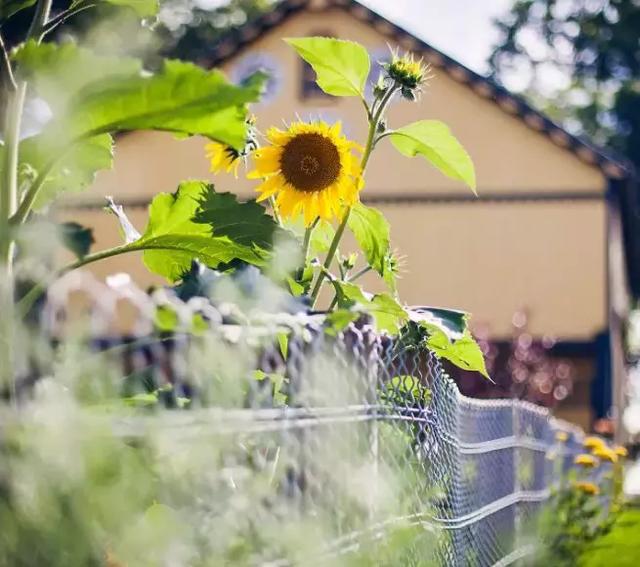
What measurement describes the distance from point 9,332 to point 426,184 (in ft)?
54.9

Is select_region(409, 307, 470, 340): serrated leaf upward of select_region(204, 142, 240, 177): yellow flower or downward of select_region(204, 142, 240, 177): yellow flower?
downward

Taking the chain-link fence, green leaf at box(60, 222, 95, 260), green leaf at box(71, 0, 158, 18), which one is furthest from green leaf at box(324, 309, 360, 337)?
green leaf at box(71, 0, 158, 18)

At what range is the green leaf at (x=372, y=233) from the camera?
3.12 m

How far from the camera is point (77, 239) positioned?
1.99m

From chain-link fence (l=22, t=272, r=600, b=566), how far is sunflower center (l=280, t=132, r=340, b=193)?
0.37 meters

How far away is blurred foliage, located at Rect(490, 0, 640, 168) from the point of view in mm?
34375

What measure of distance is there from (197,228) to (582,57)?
34319 mm

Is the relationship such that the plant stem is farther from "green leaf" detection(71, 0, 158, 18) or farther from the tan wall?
the tan wall

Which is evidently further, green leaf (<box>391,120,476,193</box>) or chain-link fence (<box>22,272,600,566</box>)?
green leaf (<box>391,120,476,193</box>)

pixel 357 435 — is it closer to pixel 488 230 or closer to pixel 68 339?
pixel 68 339

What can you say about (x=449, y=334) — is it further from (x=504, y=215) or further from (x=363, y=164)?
(x=504, y=215)

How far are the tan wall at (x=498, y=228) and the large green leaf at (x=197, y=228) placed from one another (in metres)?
15.4

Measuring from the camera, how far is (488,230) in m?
18.4

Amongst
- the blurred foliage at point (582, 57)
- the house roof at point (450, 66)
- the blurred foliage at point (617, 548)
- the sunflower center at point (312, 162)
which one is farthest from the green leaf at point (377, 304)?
the blurred foliage at point (582, 57)
